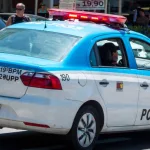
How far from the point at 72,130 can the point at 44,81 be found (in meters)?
0.71

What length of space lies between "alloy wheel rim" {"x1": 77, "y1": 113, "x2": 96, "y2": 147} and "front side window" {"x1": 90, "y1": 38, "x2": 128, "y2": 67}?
75 cm

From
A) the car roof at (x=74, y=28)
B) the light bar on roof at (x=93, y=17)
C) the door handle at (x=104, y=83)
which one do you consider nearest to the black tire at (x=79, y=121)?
the door handle at (x=104, y=83)

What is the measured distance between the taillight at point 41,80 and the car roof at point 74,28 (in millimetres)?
1003

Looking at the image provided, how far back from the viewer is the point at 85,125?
7.02 meters

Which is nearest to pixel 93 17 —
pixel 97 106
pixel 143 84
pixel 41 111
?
pixel 143 84

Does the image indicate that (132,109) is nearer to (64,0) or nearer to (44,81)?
(44,81)

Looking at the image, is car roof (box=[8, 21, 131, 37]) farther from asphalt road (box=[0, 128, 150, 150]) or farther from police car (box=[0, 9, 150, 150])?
asphalt road (box=[0, 128, 150, 150])

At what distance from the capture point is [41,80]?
6543mm

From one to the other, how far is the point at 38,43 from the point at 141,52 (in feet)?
5.47

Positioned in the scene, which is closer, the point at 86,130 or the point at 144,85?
the point at 86,130

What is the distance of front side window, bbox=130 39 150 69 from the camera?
802 centimetres

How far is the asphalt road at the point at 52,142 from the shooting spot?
761cm

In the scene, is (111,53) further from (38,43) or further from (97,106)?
(38,43)

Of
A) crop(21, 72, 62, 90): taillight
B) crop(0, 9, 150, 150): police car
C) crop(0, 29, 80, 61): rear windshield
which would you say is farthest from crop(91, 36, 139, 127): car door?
crop(21, 72, 62, 90): taillight
